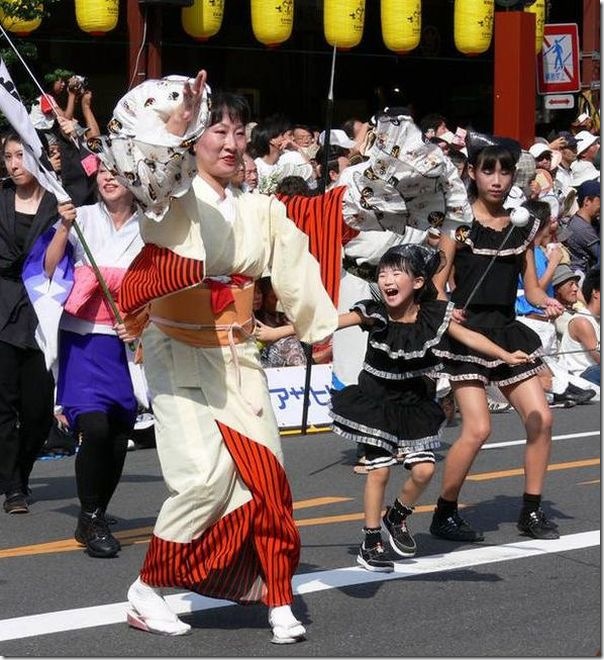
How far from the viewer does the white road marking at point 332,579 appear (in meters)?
5.43

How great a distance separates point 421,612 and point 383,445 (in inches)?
33.6

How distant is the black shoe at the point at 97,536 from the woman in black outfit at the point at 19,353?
104 cm

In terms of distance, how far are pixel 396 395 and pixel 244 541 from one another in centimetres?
139

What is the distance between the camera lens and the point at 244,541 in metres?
5.21

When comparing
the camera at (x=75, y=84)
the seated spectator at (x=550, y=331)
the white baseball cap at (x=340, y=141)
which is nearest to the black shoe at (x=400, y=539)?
the seated spectator at (x=550, y=331)

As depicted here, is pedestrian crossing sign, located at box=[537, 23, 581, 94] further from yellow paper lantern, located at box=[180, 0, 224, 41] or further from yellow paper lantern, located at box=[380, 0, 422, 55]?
yellow paper lantern, located at box=[180, 0, 224, 41]

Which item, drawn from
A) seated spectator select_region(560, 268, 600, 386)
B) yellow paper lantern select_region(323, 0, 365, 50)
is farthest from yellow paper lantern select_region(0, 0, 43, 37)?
seated spectator select_region(560, 268, 600, 386)

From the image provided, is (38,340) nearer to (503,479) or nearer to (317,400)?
(503,479)

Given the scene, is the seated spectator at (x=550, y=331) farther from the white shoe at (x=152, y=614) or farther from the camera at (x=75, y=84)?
the white shoe at (x=152, y=614)

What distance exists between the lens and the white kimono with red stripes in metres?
5.11

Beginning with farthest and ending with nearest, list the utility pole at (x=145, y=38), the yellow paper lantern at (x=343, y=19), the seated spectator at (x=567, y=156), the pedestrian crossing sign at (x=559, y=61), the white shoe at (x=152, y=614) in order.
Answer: the pedestrian crossing sign at (x=559, y=61)
the yellow paper lantern at (x=343, y=19)
the seated spectator at (x=567, y=156)
the utility pole at (x=145, y=38)
the white shoe at (x=152, y=614)

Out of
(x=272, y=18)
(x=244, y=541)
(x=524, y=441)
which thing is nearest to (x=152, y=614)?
(x=244, y=541)

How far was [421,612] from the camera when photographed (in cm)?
558

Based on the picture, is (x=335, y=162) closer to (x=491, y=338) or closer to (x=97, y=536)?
(x=491, y=338)
